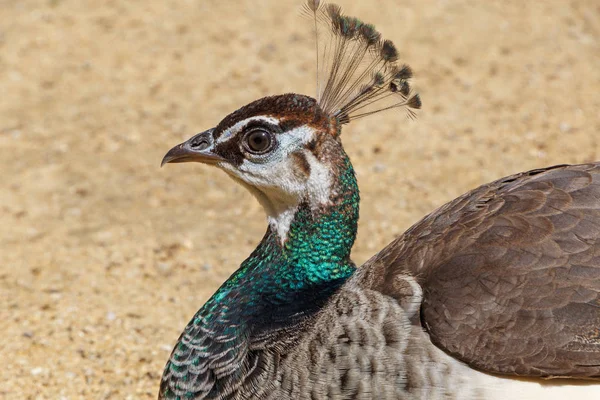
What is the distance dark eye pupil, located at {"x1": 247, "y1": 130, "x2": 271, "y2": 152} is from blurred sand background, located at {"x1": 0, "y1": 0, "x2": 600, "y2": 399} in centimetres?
127

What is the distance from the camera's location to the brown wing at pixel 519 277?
2.73 meters

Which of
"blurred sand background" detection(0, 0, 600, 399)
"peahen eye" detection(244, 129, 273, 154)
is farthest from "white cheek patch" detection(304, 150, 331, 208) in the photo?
A: "blurred sand background" detection(0, 0, 600, 399)

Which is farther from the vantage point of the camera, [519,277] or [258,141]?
[258,141]

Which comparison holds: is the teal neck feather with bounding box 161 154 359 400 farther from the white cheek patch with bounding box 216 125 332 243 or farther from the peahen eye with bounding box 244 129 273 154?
the peahen eye with bounding box 244 129 273 154

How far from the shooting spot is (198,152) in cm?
328

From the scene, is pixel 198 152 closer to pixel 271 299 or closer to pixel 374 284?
pixel 271 299

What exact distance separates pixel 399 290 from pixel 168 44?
466cm

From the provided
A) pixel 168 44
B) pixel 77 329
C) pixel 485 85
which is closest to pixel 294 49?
pixel 168 44

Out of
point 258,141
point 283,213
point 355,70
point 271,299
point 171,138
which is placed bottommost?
point 271,299

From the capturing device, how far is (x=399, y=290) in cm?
294

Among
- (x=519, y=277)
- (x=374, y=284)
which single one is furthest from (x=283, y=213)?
(x=519, y=277)

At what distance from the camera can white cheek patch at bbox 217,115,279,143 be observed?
320 cm

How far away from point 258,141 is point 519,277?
3.33ft

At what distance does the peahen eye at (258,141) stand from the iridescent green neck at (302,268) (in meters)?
0.24
